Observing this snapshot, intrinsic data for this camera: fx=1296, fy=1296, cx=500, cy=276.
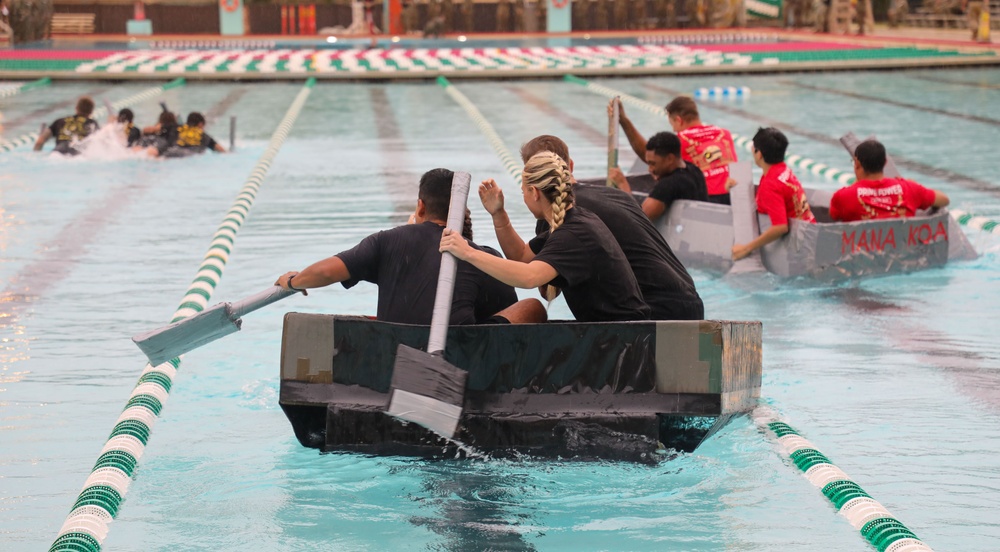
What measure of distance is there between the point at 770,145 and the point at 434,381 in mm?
3675

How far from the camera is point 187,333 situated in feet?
16.1

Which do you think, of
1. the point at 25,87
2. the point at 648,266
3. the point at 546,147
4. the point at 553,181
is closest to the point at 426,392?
the point at 553,181

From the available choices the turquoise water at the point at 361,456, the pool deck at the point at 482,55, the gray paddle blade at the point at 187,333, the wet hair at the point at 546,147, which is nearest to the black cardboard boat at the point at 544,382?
the turquoise water at the point at 361,456

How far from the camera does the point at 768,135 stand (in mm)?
7230

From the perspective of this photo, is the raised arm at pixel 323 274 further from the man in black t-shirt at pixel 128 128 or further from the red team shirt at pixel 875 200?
the man in black t-shirt at pixel 128 128

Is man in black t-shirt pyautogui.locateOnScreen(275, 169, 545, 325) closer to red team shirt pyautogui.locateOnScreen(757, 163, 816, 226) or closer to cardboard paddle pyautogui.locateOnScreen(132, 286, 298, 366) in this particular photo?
cardboard paddle pyautogui.locateOnScreen(132, 286, 298, 366)

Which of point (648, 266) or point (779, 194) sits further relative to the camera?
point (779, 194)

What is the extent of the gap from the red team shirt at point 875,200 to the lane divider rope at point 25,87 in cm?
1613

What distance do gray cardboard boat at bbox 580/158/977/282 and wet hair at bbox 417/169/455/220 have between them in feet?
9.46

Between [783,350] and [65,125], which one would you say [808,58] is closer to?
[65,125]

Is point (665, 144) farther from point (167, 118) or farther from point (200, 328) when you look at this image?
point (167, 118)

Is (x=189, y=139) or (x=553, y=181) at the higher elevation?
(x=553, y=181)

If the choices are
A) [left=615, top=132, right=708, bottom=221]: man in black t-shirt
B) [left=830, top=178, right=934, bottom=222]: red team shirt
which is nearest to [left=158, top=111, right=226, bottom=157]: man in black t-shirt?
[left=615, top=132, right=708, bottom=221]: man in black t-shirt

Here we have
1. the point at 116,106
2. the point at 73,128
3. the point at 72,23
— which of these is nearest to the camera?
the point at 73,128
